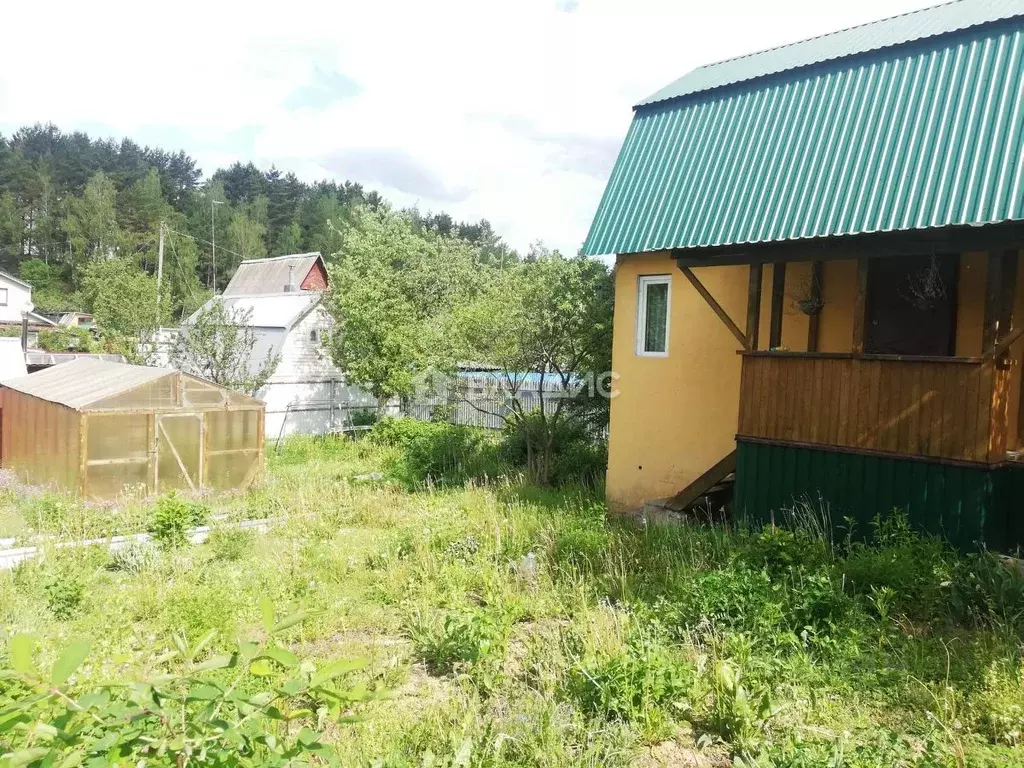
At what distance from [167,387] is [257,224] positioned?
59238 mm

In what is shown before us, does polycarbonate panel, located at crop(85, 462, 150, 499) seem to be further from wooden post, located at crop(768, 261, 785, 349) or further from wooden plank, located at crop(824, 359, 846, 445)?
wooden plank, located at crop(824, 359, 846, 445)

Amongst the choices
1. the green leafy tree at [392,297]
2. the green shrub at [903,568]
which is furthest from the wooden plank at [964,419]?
the green leafy tree at [392,297]

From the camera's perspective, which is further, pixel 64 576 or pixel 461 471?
pixel 461 471

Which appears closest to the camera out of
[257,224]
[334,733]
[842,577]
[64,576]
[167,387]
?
[334,733]

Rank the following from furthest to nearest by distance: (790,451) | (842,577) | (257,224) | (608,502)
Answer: (257,224)
(608,502)
(790,451)
(842,577)

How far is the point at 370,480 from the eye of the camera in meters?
14.8

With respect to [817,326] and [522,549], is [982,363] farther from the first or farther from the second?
[522,549]

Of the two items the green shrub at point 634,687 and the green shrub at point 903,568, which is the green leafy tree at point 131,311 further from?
the green shrub at point 903,568

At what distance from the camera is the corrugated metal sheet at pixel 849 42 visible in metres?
8.17

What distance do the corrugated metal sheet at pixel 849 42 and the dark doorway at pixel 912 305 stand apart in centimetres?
258

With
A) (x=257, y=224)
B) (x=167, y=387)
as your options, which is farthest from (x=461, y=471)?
(x=257, y=224)

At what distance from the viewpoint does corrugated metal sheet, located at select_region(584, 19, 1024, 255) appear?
7145mm

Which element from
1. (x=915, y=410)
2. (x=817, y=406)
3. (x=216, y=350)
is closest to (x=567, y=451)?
(x=817, y=406)

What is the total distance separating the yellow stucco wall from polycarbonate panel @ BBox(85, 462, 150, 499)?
8.71m
